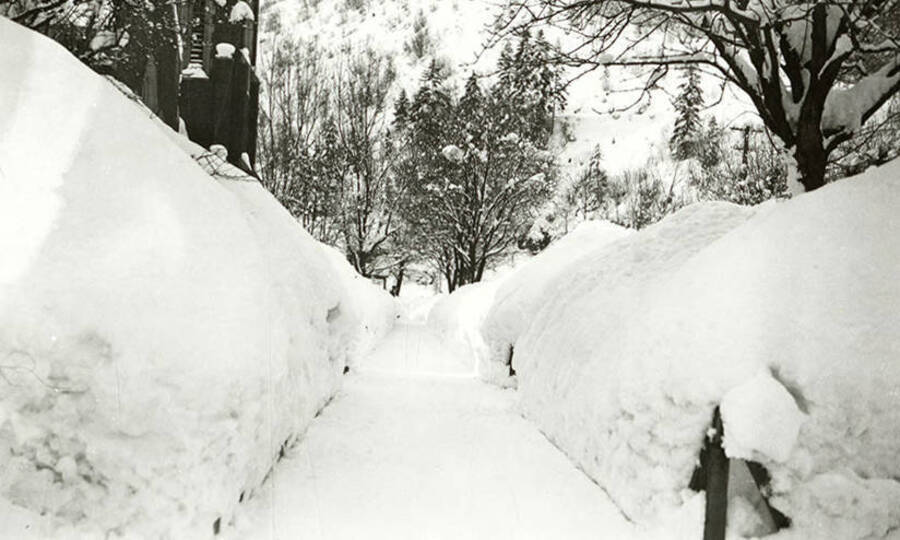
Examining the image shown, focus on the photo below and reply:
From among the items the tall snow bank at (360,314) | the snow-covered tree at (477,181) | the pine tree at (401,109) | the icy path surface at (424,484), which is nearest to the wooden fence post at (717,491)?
the icy path surface at (424,484)

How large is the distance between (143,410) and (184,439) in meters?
0.20

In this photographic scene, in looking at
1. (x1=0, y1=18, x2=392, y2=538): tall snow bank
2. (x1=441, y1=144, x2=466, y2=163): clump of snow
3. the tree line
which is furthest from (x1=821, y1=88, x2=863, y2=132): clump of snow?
(x1=441, y1=144, x2=466, y2=163): clump of snow

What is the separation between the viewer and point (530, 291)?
291 inches

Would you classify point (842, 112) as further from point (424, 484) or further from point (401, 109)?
point (401, 109)

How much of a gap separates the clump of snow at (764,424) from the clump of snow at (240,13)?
722 cm

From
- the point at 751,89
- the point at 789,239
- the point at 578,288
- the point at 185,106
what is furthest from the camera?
the point at 185,106

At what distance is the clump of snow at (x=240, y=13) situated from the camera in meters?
7.37

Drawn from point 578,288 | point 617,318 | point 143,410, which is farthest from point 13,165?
point 578,288

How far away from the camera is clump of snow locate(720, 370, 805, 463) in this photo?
245 centimetres

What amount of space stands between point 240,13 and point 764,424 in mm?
7490

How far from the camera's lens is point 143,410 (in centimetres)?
233

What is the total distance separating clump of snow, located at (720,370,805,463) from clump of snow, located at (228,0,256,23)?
7.22m

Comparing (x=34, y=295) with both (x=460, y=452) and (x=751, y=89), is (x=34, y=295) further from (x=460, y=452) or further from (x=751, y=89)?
(x=751, y=89)

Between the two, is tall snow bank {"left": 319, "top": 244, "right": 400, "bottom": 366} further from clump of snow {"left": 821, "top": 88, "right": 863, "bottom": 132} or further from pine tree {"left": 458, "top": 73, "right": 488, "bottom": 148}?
pine tree {"left": 458, "top": 73, "right": 488, "bottom": 148}
